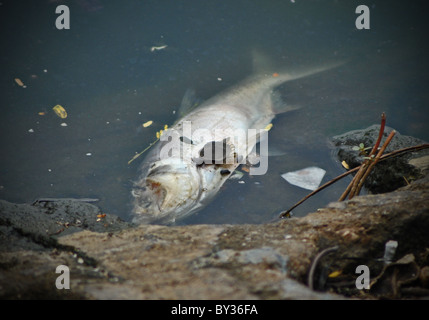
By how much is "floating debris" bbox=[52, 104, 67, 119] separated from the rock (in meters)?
3.64

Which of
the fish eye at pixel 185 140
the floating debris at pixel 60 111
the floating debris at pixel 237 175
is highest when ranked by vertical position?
the floating debris at pixel 60 111

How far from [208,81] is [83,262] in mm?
3747

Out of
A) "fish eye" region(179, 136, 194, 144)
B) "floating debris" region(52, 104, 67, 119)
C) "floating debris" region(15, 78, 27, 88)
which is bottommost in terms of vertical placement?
"fish eye" region(179, 136, 194, 144)

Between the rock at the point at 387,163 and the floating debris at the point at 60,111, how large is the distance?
3.64m

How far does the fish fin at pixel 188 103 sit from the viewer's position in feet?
14.6

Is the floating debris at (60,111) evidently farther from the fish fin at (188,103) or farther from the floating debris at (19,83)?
the fish fin at (188,103)

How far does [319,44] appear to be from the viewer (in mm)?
Answer: 5570

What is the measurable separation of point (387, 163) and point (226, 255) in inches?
82.8

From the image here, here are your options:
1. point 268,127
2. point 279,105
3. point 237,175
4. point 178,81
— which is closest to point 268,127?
point 268,127

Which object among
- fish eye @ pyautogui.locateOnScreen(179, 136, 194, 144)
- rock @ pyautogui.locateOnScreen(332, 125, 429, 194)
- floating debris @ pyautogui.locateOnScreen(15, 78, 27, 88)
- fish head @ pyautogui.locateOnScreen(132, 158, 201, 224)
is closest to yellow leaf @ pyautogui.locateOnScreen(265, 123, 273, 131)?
rock @ pyautogui.locateOnScreen(332, 125, 429, 194)

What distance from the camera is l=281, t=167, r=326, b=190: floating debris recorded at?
11.2 ft

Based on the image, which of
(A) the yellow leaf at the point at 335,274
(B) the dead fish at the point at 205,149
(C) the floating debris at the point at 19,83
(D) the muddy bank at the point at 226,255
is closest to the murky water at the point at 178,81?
(C) the floating debris at the point at 19,83

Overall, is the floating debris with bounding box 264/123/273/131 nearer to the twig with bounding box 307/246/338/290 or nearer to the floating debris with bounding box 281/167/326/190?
the floating debris with bounding box 281/167/326/190
